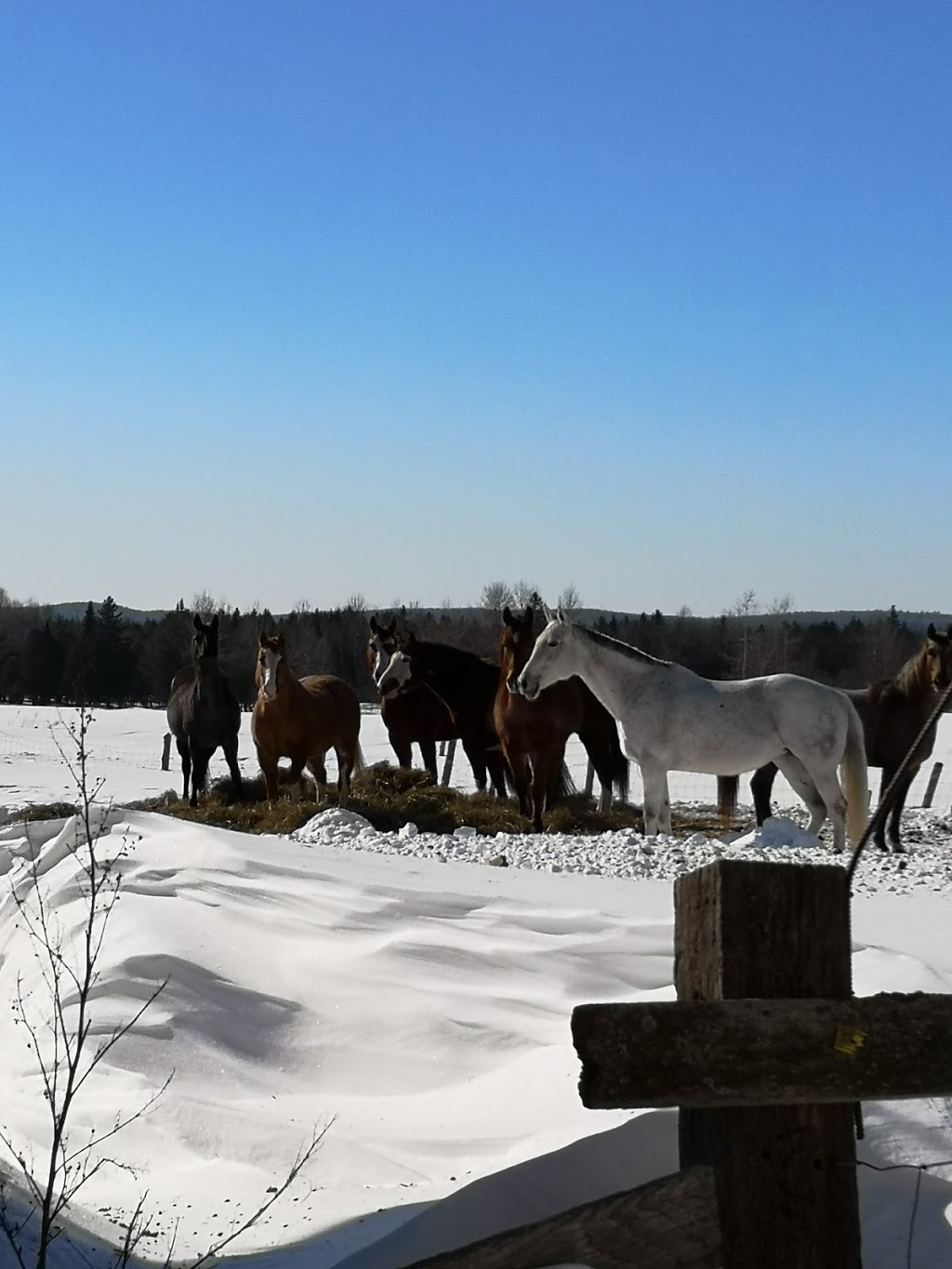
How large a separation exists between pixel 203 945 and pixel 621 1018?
4.31 m

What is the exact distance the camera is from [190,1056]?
5125 mm

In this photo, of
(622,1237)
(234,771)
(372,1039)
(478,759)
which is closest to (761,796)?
(478,759)

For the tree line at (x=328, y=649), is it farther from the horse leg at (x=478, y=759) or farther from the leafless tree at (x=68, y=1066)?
the leafless tree at (x=68, y=1066)

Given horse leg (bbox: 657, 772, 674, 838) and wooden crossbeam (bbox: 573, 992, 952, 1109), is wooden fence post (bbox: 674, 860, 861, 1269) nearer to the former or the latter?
wooden crossbeam (bbox: 573, 992, 952, 1109)

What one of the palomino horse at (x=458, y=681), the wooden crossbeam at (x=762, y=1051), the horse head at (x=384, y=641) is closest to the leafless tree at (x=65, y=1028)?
the wooden crossbeam at (x=762, y=1051)

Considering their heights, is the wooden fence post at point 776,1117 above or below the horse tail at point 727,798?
above

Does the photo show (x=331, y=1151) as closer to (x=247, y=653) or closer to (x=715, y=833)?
(x=715, y=833)

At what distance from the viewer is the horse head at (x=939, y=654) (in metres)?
12.6

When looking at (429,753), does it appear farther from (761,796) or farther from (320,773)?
(761,796)

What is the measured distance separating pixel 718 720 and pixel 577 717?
2559mm

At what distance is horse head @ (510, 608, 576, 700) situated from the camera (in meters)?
11.2

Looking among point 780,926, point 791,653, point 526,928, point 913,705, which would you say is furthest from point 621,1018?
point 791,653

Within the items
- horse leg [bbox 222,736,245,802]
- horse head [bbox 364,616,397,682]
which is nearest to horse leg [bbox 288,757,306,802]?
horse leg [bbox 222,736,245,802]

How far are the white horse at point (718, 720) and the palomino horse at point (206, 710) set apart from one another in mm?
4945
